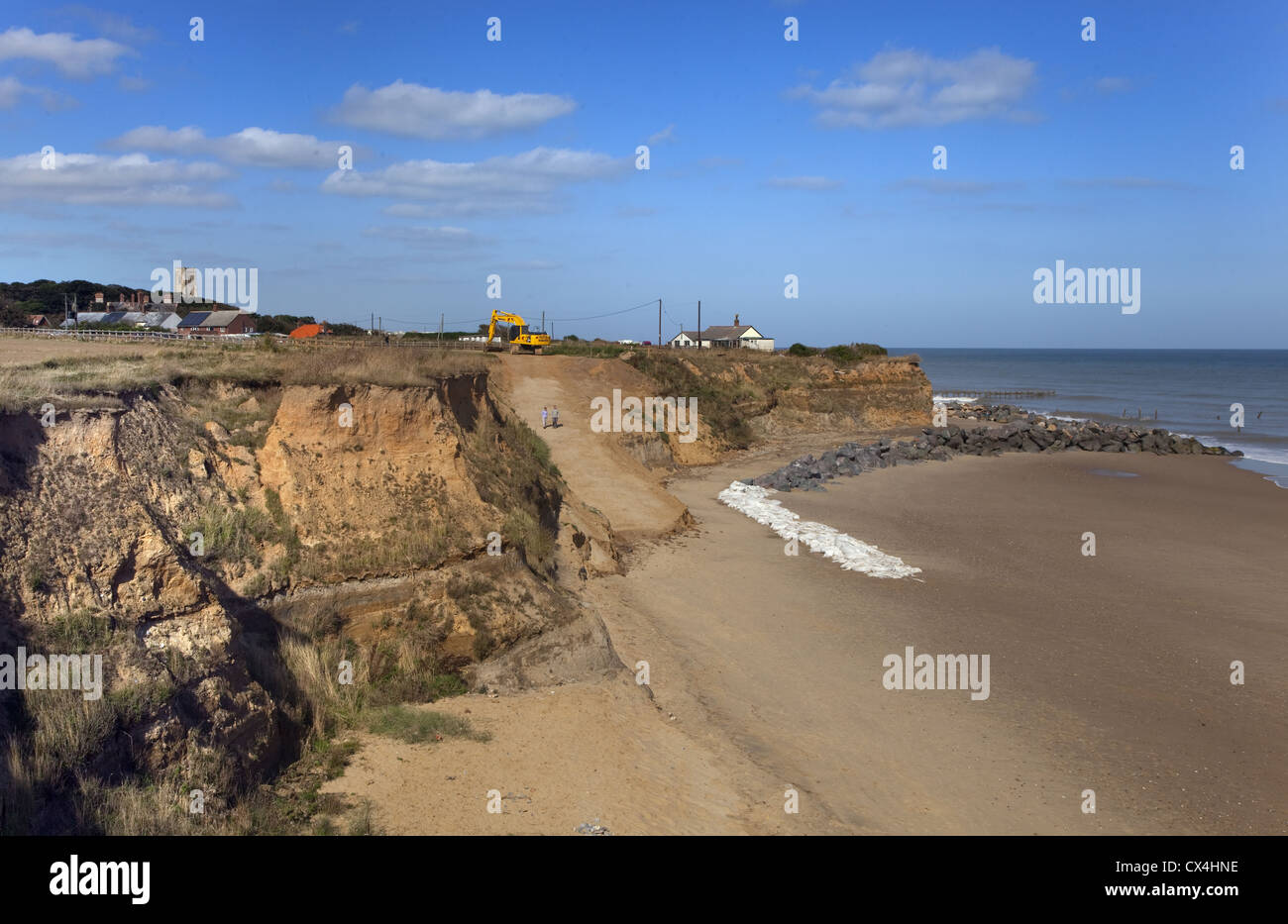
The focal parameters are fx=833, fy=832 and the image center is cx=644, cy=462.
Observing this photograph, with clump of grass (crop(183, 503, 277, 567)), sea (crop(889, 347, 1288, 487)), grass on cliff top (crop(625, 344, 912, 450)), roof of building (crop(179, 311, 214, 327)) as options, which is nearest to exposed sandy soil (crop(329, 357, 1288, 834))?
clump of grass (crop(183, 503, 277, 567))

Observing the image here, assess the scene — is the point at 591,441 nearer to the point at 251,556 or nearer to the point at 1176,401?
the point at 251,556

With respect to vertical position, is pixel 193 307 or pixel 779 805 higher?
pixel 193 307

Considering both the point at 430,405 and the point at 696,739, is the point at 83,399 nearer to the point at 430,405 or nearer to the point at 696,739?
the point at 430,405

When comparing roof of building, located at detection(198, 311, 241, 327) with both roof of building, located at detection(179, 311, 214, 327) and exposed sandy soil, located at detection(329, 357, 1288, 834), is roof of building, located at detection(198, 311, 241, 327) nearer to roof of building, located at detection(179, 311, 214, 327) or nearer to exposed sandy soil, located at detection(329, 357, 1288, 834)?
roof of building, located at detection(179, 311, 214, 327)

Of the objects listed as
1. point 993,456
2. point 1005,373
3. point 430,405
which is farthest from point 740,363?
point 1005,373

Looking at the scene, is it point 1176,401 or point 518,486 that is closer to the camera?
point 518,486

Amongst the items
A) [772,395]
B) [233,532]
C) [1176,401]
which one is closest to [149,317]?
[772,395]
